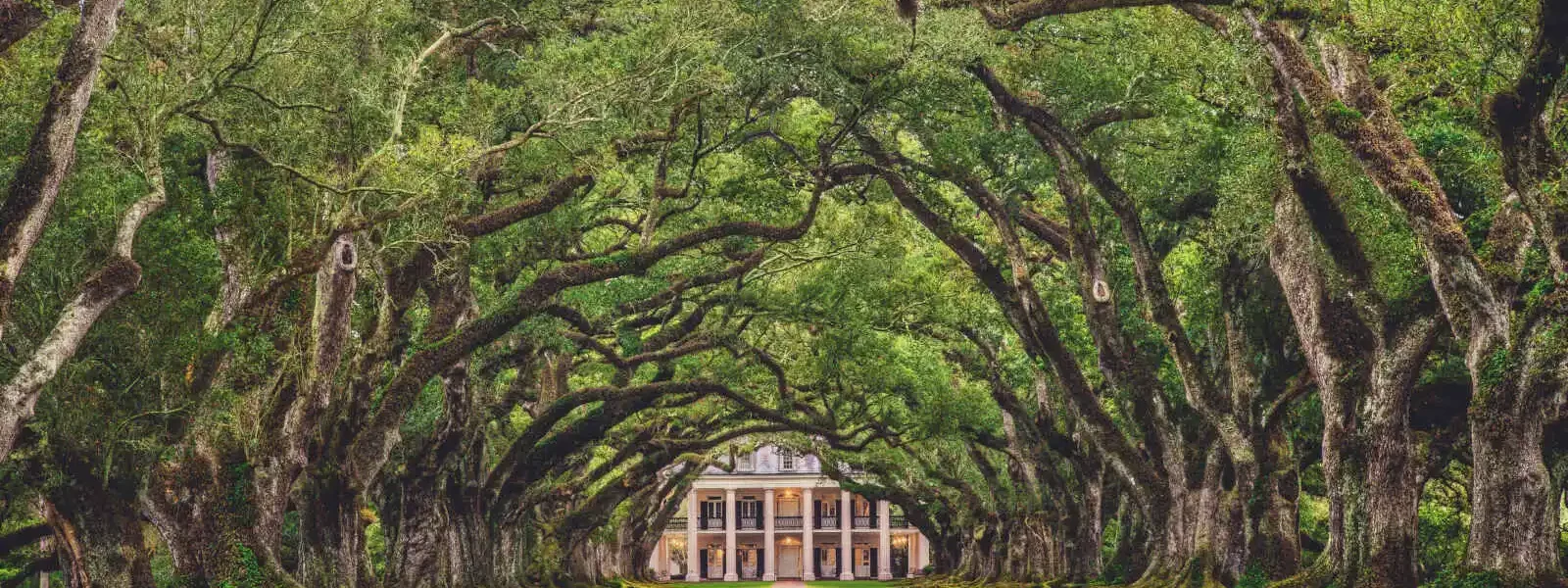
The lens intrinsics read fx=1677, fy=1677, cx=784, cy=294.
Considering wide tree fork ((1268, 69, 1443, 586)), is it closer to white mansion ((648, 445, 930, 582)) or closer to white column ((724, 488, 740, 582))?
white mansion ((648, 445, 930, 582))

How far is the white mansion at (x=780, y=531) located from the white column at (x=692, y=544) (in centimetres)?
6

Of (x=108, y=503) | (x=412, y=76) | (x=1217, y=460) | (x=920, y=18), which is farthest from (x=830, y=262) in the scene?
(x=108, y=503)

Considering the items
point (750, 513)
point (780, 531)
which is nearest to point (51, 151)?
point (780, 531)

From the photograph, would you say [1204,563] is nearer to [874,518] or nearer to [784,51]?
[784,51]

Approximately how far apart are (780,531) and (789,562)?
2165 mm

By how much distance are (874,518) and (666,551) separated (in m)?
12.7

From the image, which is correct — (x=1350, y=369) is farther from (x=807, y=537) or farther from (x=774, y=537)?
(x=774, y=537)

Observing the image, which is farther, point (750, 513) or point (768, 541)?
point (750, 513)

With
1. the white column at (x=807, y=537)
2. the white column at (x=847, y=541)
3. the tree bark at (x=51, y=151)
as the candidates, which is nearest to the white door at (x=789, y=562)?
the white column at (x=807, y=537)

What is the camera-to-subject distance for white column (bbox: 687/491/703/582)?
99.2 m

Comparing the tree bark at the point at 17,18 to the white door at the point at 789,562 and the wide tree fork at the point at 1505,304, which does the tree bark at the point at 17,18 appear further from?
the white door at the point at 789,562

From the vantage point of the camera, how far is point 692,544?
99750mm

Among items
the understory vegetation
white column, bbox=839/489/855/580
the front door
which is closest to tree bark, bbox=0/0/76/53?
the understory vegetation

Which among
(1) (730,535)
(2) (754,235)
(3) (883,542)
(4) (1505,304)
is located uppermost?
(2) (754,235)
